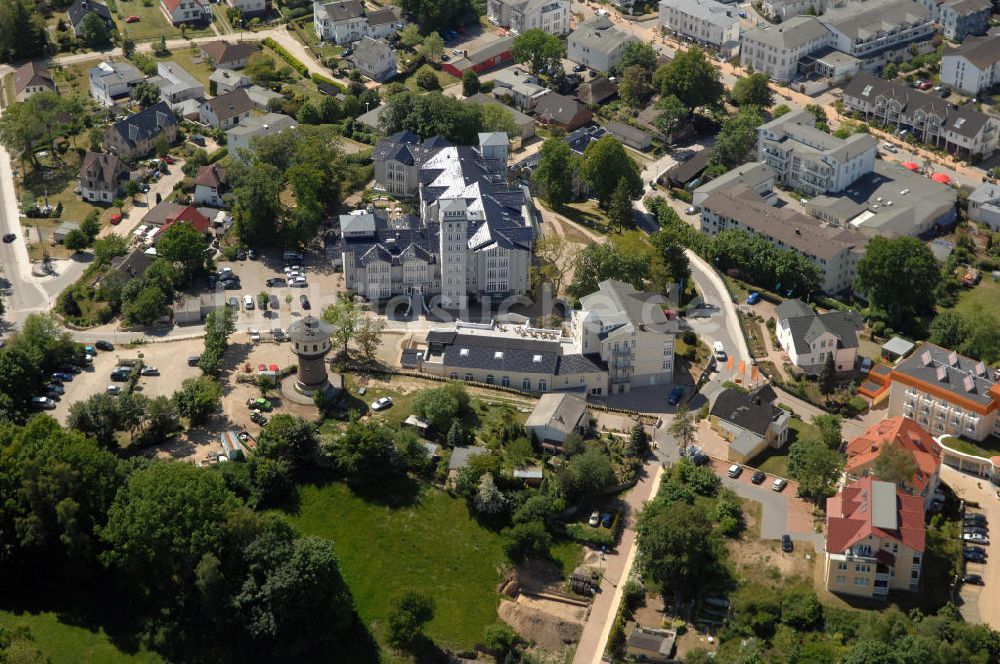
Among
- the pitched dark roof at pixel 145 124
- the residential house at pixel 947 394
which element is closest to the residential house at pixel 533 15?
the pitched dark roof at pixel 145 124

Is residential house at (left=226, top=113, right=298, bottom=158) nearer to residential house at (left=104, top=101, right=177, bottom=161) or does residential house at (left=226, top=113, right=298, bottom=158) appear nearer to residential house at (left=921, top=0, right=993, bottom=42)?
residential house at (left=104, top=101, right=177, bottom=161)

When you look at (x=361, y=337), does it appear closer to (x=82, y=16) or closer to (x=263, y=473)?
(x=263, y=473)

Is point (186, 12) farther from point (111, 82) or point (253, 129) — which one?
point (253, 129)

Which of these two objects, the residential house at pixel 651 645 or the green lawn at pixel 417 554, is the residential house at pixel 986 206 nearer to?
the green lawn at pixel 417 554

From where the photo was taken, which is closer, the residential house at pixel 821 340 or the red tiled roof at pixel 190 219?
the residential house at pixel 821 340

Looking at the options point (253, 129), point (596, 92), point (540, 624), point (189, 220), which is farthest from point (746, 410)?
point (253, 129)

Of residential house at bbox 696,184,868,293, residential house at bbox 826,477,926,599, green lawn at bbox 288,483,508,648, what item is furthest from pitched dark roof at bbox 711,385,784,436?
residential house at bbox 696,184,868,293

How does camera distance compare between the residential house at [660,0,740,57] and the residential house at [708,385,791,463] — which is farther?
the residential house at [660,0,740,57]
